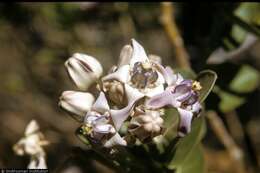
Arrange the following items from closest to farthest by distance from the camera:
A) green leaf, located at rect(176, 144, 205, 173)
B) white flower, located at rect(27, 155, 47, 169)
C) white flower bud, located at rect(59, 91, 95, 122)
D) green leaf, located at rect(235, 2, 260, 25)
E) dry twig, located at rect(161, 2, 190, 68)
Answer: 1. white flower bud, located at rect(59, 91, 95, 122)
2. green leaf, located at rect(176, 144, 205, 173)
3. white flower, located at rect(27, 155, 47, 169)
4. green leaf, located at rect(235, 2, 260, 25)
5. dry twig, located at rect(161, 2, 190, 68)

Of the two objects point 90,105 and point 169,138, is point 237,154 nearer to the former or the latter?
point 169,138

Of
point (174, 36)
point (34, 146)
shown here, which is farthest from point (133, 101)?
point (174, 36)

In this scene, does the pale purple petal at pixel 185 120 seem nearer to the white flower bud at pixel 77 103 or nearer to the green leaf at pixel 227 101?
the white flower bud at pixel 77 103

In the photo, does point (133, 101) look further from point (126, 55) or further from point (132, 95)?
point (126, 55)

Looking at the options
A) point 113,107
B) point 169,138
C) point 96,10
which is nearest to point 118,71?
point 113,107

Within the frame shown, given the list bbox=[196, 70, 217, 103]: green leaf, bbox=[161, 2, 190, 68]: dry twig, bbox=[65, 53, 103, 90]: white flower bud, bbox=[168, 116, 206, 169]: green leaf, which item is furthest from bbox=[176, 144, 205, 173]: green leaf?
bbox=[161, 2, 190, 68]: dry twig

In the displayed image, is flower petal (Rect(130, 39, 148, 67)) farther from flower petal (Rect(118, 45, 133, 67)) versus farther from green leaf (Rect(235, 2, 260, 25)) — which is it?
green leaf (Rect(235, 2, 260, 25))

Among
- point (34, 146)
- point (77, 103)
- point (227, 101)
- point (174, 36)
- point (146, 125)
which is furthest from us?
point (174, 36)
